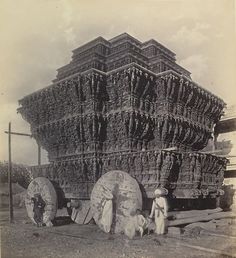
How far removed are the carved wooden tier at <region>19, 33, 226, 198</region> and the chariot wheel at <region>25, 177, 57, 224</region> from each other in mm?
292

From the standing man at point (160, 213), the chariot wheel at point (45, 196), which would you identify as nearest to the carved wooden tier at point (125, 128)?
the chariot wheel at point (45, 196)

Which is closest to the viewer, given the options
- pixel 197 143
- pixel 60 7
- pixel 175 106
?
pixel 60 7

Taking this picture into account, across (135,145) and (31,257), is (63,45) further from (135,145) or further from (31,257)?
(31,257)

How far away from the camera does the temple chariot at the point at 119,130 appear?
15.3 ft

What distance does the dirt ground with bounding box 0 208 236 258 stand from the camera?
11.1 ft

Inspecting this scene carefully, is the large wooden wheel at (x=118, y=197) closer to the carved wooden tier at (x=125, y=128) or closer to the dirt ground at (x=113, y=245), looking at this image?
the dirt ground at (x=113, y=245)

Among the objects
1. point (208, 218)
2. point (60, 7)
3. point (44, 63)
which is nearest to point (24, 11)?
point (60, 7)

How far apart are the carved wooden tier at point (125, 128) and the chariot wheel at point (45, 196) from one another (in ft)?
0.96

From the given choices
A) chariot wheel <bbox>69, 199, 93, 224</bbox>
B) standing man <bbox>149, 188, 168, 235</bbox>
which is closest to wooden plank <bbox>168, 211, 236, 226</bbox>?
standing man <bbox>149, 188, 168, 235</bbox>

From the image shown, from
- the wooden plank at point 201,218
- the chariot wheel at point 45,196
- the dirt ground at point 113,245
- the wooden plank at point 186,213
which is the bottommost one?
the dirt ground at point 113,245

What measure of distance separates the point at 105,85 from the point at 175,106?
118cm

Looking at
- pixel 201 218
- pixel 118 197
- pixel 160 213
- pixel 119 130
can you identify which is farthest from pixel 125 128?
pixel 201 218

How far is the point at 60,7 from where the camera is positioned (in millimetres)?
3459

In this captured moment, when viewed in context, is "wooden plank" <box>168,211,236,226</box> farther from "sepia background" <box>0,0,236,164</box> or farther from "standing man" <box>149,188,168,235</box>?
"sepia background" <box>0,0,236,164</box>
